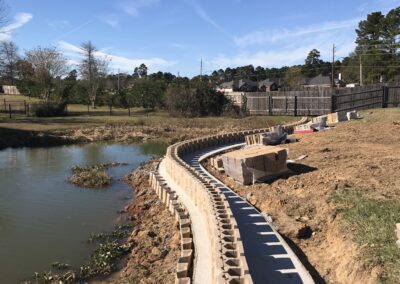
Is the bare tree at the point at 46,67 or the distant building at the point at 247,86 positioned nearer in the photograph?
the bare tree at the point at 46,67

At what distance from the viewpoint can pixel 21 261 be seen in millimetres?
9164

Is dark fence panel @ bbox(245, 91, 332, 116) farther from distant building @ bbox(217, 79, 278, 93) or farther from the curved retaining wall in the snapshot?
distant building @ bbox(217, 79, 278, 93)

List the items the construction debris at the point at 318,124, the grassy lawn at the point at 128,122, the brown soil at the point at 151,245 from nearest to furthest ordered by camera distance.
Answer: the brown soil at the point at 151,245 < the construction debris at the point at 318,124 < the grassy lawn at the point at 128,122

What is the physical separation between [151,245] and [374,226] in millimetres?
4384

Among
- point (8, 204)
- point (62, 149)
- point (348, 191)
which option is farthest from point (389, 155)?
point (62, 149)

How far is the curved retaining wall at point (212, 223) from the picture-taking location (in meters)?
6.20

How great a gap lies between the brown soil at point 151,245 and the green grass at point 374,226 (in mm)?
3048

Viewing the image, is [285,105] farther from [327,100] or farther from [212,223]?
[212,223]

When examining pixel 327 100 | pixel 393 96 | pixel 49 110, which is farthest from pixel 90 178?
pixel 393 96

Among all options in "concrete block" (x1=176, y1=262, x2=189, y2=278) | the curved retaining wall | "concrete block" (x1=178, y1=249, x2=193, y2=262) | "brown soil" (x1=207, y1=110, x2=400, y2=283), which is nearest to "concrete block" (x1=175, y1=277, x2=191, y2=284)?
the curved retaining wall

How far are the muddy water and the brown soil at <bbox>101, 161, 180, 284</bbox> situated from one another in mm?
745

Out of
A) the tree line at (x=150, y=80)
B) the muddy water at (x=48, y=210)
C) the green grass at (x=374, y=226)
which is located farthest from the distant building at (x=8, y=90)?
the green grass at (x=374, y=226)

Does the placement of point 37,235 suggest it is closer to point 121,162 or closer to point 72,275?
point 72,275

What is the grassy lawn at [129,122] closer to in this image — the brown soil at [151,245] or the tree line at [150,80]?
the tree line at [150,80]
